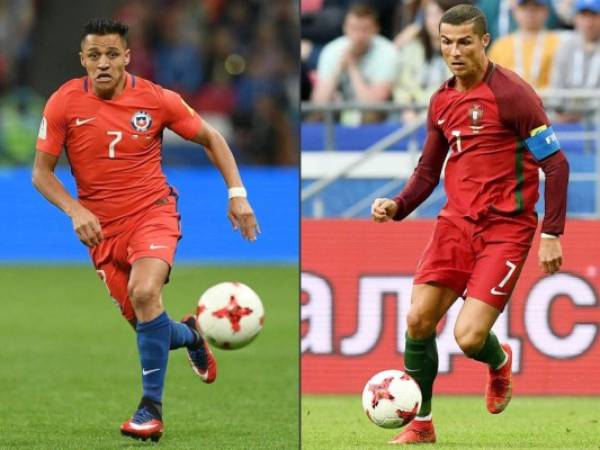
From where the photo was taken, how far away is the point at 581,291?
9789 mm

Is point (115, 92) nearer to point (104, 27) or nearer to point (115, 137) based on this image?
point (115, 137)

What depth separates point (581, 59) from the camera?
1249cm

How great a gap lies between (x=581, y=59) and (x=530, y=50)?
0.44 meters

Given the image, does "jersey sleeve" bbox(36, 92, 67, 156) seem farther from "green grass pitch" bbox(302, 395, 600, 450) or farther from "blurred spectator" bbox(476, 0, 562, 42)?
"blurred spectator" bbox(476, 0, 562, 42)

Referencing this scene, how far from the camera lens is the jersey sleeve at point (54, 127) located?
7.60m

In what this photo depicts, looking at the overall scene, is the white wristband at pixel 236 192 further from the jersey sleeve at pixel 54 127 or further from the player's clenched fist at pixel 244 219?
the jersey sleeve at pixel 54 127

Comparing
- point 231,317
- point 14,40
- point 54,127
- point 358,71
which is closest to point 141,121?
point 54,127

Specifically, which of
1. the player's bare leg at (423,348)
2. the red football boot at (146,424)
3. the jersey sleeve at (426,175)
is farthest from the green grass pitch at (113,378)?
the jersey sleeve at (426,175)

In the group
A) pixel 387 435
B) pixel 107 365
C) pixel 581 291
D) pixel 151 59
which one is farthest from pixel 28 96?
pixel 387 435

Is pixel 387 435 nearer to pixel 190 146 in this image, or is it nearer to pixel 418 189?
pixel 418 189

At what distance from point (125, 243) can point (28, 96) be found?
596 inches

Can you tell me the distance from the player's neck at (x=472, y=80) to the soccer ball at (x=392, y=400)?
4.76 ft

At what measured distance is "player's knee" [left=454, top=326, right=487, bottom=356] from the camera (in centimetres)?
715

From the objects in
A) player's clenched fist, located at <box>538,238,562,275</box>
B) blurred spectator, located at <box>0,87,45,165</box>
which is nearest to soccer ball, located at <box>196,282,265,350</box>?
player's clenched fist, located at <box>538,238,562,275</box>
